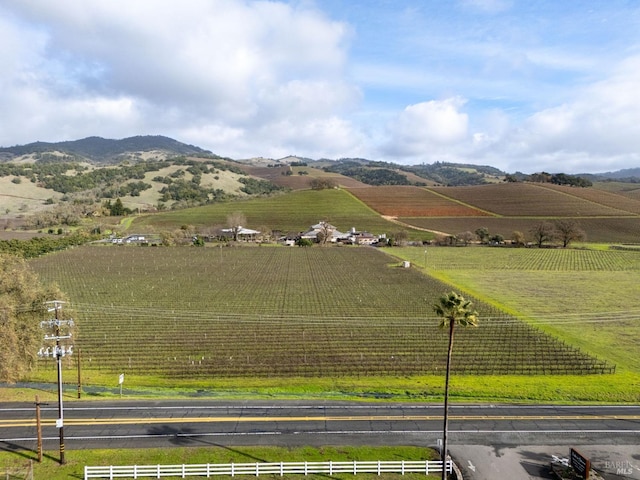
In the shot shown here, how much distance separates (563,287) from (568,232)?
2868 inches

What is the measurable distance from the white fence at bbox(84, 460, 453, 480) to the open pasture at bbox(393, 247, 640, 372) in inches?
1314

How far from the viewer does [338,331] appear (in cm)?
5609

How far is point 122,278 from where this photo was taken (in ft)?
301

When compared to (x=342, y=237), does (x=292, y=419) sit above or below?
below

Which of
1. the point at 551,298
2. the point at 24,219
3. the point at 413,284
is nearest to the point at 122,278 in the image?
the point at 413,284

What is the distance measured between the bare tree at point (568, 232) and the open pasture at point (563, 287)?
918cm

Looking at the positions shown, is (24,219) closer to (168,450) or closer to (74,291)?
(74,291)

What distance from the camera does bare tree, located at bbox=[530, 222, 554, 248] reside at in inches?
6038

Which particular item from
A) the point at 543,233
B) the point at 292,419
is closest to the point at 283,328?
the point at 292,419

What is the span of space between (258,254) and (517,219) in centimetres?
11345

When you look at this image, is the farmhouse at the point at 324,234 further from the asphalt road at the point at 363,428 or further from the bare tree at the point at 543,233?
the asphalt road at the point at 363,428

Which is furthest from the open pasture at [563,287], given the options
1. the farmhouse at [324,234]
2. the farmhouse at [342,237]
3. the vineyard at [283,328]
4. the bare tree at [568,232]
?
the farmhouse at [324,234]

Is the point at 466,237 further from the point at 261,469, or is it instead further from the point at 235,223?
the point at 261,469

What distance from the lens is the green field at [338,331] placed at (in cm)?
4178
